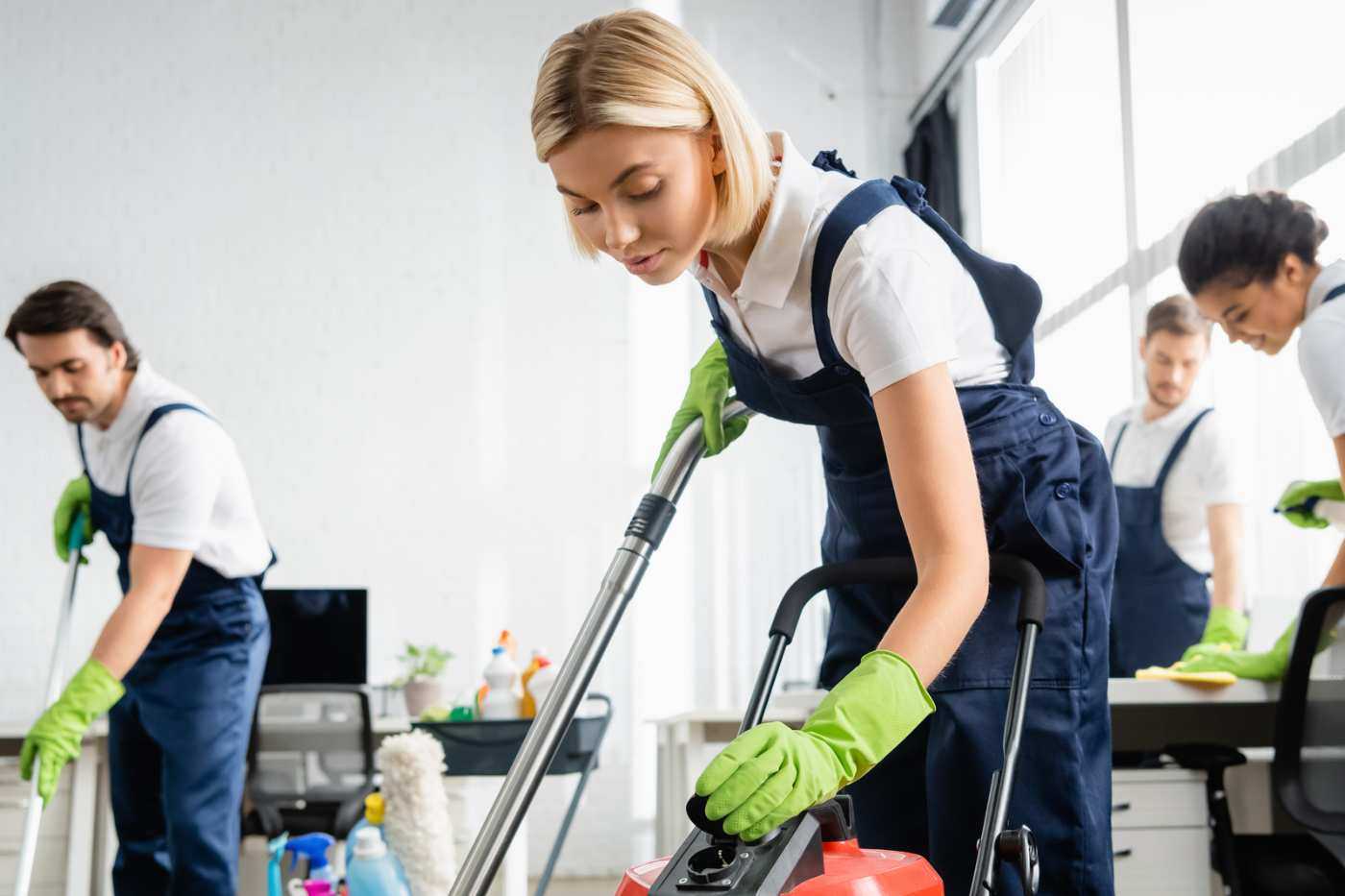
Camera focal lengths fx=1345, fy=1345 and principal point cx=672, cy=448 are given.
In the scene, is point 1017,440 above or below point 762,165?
below

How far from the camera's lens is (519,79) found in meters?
5.28

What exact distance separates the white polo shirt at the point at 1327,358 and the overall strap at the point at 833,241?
1.01 m

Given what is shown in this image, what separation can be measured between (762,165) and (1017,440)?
32 cm

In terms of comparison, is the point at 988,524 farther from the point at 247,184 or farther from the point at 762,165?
the point at 247,184

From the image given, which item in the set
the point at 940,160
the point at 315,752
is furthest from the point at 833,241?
the point at 940,160

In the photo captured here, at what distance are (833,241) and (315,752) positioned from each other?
9.17 ft

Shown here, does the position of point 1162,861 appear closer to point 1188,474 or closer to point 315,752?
point 1188,474

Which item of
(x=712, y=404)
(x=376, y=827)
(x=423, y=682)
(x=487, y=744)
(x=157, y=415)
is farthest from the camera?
(x=423, y=682)

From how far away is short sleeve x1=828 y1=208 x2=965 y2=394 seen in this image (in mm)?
967

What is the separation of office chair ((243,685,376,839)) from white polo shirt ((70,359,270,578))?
1052 mm

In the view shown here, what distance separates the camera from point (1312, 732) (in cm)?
187

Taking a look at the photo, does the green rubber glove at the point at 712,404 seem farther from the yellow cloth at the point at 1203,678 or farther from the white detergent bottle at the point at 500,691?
the white detergent bottle at the point at 500,691

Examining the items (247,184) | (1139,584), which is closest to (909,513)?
(1139,584)

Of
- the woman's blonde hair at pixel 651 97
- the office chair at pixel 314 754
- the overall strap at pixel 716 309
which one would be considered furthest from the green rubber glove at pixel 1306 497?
the office chair at pixel 314 754
